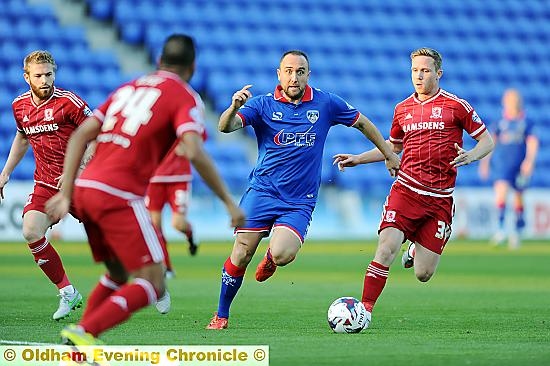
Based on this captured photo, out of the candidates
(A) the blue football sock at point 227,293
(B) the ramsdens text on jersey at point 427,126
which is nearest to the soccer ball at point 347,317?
(A) the blue football sock at point 227,293

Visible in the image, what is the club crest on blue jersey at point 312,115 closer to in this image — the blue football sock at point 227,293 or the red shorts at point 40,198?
the blue football sock at point 227,293

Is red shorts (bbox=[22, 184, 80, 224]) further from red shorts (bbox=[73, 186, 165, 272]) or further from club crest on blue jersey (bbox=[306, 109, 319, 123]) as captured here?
red shorts (bbox=[73, 186, 165, 272])

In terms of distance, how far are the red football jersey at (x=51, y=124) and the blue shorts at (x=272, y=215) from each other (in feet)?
5.81

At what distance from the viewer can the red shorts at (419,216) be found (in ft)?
30.2

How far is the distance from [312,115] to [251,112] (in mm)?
514

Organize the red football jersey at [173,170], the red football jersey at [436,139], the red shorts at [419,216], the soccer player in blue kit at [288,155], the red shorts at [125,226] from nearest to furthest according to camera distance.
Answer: the red shorts at [125,226] < the soccer player in blue kit at [288,155] < the red shorts at [419,216] < the red football jersey at [436,139] < the red football jersey at [173,170]

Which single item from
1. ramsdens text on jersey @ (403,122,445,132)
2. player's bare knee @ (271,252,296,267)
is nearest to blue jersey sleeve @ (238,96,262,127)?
player's bare knee @ (271,252,296,267)

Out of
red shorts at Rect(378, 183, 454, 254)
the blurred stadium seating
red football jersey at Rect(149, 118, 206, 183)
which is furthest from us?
the blurred stadium seating

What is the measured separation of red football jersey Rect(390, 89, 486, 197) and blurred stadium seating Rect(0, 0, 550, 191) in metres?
13.7

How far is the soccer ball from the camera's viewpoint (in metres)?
8.25

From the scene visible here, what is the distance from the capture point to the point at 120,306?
5887 mm

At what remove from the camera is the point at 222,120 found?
8539 millimetres

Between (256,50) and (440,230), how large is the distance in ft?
57.4

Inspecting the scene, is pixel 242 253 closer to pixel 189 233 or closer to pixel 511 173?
pixel 189 233
